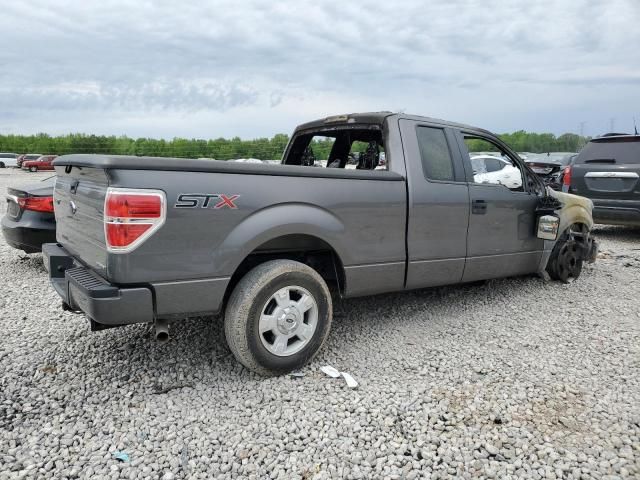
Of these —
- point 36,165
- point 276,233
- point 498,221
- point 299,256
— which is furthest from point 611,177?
point 36,165

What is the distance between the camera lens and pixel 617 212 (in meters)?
8.61

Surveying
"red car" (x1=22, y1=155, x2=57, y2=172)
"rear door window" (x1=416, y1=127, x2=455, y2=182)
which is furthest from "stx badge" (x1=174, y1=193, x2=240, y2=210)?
"red car" (x1=22, y1=155, x2=57, y2=172)

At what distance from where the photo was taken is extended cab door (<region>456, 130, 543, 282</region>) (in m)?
4.69

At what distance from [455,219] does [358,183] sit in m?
1.13

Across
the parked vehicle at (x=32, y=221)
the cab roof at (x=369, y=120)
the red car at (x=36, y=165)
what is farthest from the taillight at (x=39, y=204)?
the red car at (x=36, y=165)

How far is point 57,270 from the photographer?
3.74 meters

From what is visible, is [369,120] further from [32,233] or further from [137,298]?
[32,233]

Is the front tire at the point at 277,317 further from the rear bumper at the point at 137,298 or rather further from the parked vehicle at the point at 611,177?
the parked vehicle at the point at 611,177

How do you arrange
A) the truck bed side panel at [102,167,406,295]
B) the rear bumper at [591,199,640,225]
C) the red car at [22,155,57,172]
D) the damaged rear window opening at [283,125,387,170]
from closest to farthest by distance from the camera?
1. the truck bed side panel at [102,167,406,295]
2. the damaged rear window opening at [283,125,387,170]
3. the rear bumper at [591,199,640,225]
4. the red car at [22,155,57,172]

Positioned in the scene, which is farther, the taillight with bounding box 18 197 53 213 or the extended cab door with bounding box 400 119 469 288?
the taillight with bounding box 18 197 53 213

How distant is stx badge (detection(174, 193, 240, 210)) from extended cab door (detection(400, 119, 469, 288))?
1.57 metres

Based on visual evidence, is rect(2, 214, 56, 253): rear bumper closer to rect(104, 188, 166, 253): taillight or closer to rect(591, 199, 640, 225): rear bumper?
rect(104, 188, 166, 253): taillight

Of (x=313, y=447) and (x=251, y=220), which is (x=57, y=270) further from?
(x=313, y=447)

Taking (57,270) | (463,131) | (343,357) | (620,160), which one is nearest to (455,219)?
(463,131)
